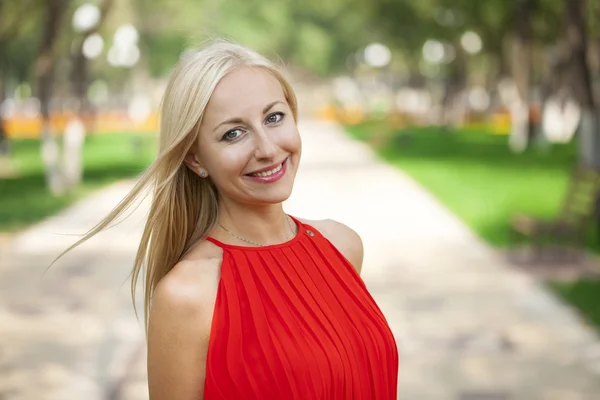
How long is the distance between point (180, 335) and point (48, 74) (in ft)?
63.8

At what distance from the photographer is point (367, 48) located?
198 ft

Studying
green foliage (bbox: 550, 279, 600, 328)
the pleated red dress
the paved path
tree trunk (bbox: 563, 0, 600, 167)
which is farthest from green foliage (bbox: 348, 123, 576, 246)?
the pleated red dress

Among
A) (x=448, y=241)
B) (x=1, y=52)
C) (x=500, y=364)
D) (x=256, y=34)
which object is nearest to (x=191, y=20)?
(x=256, y=34)

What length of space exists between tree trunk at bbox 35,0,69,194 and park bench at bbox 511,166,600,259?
34.7ft

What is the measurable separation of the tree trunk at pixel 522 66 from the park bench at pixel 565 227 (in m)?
17.8

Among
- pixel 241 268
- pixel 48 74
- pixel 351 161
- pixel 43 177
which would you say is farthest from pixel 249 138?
pixel 351 161

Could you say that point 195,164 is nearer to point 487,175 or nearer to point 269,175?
point 269,175

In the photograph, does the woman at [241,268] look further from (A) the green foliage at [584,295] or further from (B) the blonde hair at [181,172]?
(A) the green foliage at [584,295]

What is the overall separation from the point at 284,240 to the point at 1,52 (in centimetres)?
A: 3804

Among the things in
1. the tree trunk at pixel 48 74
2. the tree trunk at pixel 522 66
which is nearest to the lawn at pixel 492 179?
the tree trunk at pixel 522 66

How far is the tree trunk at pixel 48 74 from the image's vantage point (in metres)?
19.4

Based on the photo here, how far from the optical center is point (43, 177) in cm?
2319

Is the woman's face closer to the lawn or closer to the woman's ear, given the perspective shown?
the woman's ear

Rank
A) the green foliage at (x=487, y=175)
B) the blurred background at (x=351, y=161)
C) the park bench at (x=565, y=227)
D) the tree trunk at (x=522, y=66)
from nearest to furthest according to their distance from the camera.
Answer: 1. the blurred background at (x=351, y=161)
2. the park bench at (x=565, y=227)
3. the green foliage at (x=487, y=175)
4. the tree trunk at (x=522, y=66)
